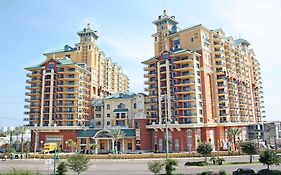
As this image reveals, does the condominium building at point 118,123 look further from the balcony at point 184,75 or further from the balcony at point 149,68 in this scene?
the balcony at point 184,75

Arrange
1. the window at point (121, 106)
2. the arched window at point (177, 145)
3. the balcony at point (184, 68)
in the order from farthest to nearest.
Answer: the window at point (121, 106), the balcony at point (184, 68), the arched window at point (177, 145)

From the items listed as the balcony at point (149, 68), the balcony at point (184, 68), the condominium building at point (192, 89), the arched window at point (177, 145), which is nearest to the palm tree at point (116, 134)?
the condominium building at point (192, 89)

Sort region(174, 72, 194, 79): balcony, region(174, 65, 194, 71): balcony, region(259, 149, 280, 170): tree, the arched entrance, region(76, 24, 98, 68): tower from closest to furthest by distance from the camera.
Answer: region(259, 149, 280, 170): tree
region(174, 72, 194, 79): balcony
region(174, 65, 194, 71): balcony
the arched entrance
region(76, 24, 98, 68): tower

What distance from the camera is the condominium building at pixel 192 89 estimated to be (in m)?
82.8

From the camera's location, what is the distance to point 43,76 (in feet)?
324

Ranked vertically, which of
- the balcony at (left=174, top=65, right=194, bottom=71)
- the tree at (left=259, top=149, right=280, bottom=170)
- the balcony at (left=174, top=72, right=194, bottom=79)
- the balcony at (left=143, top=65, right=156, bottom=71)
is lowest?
the tree at (left=259, top=149, right=280, bottom=170)

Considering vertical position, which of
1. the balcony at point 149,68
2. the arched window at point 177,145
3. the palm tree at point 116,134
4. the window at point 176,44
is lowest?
the arched window at point 177,145

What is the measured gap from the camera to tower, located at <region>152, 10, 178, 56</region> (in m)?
101

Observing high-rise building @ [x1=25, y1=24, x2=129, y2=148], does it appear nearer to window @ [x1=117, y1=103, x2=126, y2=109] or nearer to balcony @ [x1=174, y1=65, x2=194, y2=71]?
window @ [x1=117, y1=103, x2=126, y2=109]

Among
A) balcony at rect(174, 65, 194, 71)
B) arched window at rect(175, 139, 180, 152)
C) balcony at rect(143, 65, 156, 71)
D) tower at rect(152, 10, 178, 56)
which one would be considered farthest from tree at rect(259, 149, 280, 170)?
tower at rect(152, 10, 178, 56)

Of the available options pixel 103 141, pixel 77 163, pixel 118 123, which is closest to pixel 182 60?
pixel 118 123

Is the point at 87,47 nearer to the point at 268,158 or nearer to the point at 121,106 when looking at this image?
the point at 121,106

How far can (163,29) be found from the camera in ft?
338

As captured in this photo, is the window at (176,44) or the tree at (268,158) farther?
the window at (176,44)
